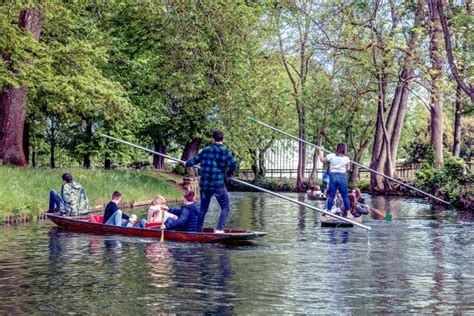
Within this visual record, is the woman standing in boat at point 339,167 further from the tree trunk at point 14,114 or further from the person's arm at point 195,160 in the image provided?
the tree trunk at point 14,114

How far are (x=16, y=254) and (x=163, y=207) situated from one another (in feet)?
15.2

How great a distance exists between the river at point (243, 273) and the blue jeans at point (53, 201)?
1799mm

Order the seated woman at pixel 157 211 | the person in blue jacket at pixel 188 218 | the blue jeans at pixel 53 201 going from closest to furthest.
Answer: the person in blue jacket at pixel 188 218 < the seated woman at pixel 157 211 < the blue jeans at pixel 53 201

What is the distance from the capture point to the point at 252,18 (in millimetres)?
39906

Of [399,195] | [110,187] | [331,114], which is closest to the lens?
[110,187]

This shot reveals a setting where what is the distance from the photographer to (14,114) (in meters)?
32.8

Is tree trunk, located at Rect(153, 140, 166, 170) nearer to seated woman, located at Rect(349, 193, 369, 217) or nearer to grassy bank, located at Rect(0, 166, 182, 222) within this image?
grassy bank, located at Rect(0, 166, 182, 222)

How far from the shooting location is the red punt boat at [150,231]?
18.3 meters

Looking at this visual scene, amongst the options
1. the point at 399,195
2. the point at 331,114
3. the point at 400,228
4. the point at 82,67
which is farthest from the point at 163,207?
the point at 331,114

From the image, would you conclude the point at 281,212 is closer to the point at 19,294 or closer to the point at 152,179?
the point at 152,179

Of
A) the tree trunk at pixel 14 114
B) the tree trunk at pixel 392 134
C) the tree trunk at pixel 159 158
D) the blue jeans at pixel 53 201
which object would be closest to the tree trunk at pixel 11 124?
the tree trunk at pixel 14 114

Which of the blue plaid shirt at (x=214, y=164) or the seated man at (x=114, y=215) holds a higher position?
the blue plaid shirt at (x=214, y=164)

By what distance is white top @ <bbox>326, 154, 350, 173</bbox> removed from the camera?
22.2 meters

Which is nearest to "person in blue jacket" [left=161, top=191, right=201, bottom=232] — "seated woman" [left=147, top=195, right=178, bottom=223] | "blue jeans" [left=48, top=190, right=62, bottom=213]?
"seated woman" [left=147, top=195, right=178, bottom=223]
